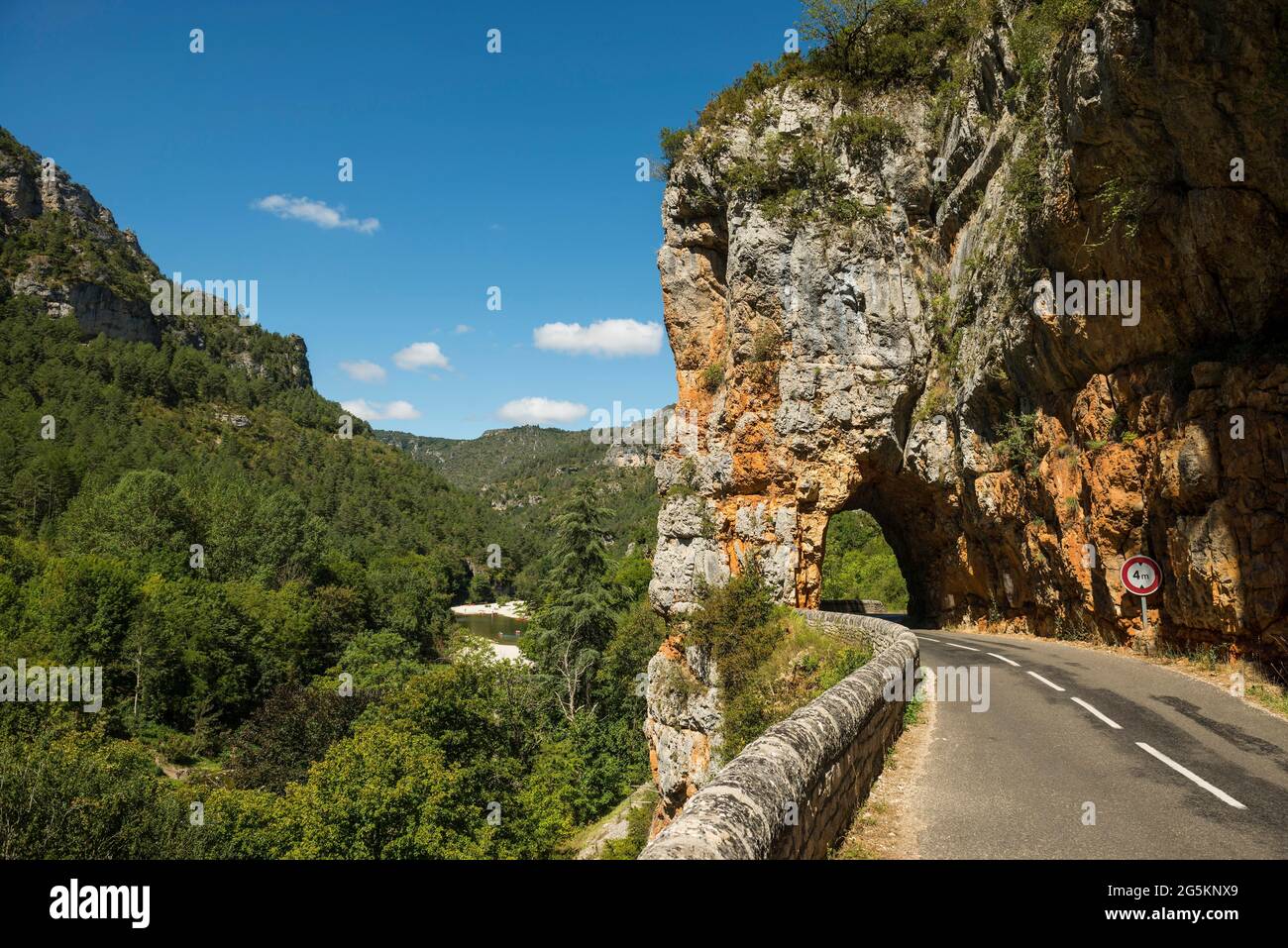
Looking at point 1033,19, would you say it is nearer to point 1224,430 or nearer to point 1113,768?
point 1224,430

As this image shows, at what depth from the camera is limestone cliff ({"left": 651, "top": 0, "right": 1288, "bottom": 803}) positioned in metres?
11.8

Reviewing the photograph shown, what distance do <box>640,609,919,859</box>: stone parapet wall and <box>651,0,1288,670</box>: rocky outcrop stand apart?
10.0m

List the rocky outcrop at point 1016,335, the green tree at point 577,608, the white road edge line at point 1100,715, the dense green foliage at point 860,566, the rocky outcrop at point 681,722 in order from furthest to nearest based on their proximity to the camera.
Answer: the dense green foliage at point 860,566, the green tree at point 577,608, the rocky outcrop at point 681,722, the rocky outcrop at point 1016,335, the white road edge line at point 1100,715

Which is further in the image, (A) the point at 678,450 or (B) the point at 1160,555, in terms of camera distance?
(A) the point at 678,450

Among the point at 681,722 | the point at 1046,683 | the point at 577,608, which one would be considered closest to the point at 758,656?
the point at 681,722

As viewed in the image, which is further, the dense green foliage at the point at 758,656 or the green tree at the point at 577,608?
the green tree at the point at 577,608

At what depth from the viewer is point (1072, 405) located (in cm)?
1806

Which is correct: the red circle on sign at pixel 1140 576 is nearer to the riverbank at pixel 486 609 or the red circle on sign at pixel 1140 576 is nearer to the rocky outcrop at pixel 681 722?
the rocky outcrop at pixel 681 722

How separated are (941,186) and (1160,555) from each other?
18.0m

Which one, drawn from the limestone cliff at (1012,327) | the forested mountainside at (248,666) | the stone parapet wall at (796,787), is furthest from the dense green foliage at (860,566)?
the stone parapet wall at (796,787)

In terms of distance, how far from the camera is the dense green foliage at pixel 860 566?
172ft

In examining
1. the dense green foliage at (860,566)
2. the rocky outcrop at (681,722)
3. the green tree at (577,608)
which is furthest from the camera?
the dense green foliage at (860,566)

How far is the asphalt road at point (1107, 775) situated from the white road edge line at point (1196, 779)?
0.01 meters
